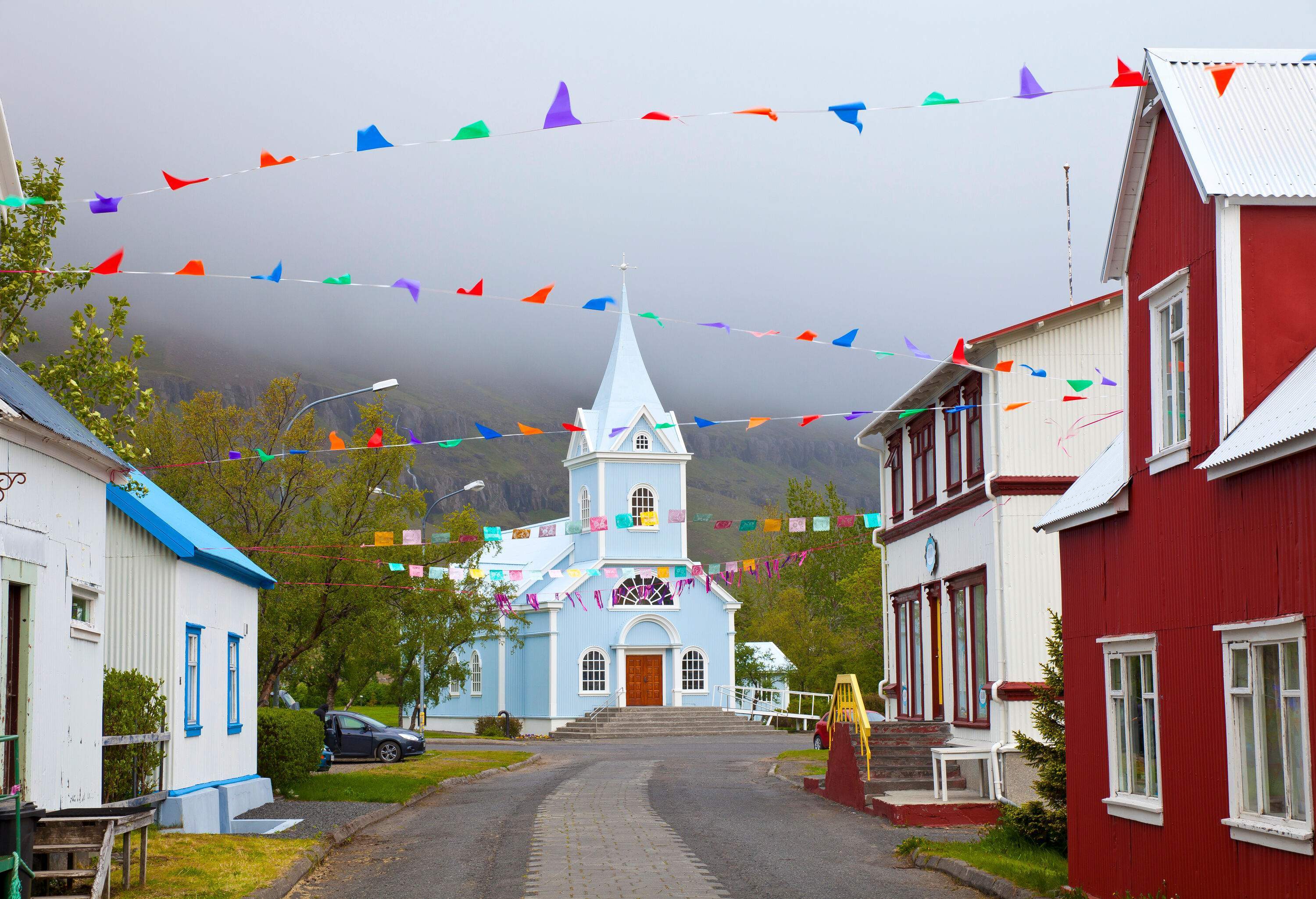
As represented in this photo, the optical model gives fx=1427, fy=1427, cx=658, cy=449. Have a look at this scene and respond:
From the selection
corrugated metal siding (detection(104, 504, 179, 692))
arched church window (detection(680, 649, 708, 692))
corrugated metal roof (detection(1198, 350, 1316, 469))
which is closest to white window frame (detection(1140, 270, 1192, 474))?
corrugated metal roof (detection(1198, 350, 1316, 469))

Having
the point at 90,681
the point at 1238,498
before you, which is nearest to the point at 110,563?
the point at 90,681

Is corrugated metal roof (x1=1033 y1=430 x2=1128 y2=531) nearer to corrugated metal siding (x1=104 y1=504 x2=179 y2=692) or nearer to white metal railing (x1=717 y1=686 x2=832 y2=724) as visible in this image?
corrugated metal siding (x1=104 y1=504 x2=179 y2=692)

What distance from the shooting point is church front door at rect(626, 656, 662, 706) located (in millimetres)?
53750

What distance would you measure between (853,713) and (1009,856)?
843 centimetres

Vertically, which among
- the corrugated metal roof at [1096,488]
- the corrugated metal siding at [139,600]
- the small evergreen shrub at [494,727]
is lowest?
the small evergreen shrub at [494,727]

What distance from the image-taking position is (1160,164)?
1116 cm

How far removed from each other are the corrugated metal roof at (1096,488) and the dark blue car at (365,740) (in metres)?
24.8

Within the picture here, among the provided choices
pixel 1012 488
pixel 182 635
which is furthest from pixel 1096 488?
pixel 182 635

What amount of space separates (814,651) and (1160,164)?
59571 millimetres

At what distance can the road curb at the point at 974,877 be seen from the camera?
40.8ft

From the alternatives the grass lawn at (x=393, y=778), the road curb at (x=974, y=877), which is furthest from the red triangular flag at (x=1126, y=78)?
the grass lawn at (x=393, y=778)

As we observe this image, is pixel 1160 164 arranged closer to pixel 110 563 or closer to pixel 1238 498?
pixel 1238 498

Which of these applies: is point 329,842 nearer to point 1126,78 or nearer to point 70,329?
point 70,329

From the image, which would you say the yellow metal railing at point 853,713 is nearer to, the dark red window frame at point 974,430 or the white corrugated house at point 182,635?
the dark red window frame at point 974,430
